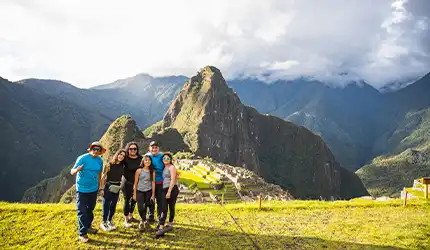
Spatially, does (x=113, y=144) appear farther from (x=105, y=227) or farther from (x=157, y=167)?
(x=157, y=167)

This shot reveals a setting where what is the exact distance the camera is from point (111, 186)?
8.59 meters

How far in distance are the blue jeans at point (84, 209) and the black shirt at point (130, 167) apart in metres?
1.05

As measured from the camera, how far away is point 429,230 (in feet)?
30.8

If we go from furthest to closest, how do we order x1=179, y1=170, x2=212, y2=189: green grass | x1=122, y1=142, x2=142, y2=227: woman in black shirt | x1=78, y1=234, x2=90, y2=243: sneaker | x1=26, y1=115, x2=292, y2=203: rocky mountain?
1. x1=179, y1=170, x2=212, y2=189: green grass
2. x1=26, y1=115, x2=292, y2=203: rocky mountain
3. x1=122, y1=142, x2=142, y2=227: woman in black shirt
4. x1=78, y1=234, x2=90, y2=243: sneaker

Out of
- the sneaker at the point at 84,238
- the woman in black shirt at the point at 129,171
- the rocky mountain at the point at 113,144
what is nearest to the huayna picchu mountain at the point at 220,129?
the rocky mountain at the point at 113,144

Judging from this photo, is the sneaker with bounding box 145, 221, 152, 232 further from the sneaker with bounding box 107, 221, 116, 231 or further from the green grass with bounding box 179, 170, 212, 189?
the green grass with bounding box 179, 170, 212, 189

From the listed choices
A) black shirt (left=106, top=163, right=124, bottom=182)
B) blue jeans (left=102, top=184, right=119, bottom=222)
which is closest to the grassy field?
blue jeans (left=102, top=184, right=119, bottom=222)

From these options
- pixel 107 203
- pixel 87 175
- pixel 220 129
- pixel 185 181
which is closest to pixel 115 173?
pixel 87 175

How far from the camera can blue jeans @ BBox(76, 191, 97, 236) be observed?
792cm

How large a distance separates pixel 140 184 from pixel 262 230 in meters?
3.99

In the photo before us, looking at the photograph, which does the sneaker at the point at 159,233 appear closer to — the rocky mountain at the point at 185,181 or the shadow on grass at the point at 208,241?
the shadow on grass at the point at 208,241

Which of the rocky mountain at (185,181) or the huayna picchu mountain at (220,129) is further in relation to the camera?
the huayna picchu mountain at (220,129)

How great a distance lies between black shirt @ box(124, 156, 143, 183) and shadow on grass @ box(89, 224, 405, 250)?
1523 mm

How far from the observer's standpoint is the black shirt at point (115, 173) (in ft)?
28.2
